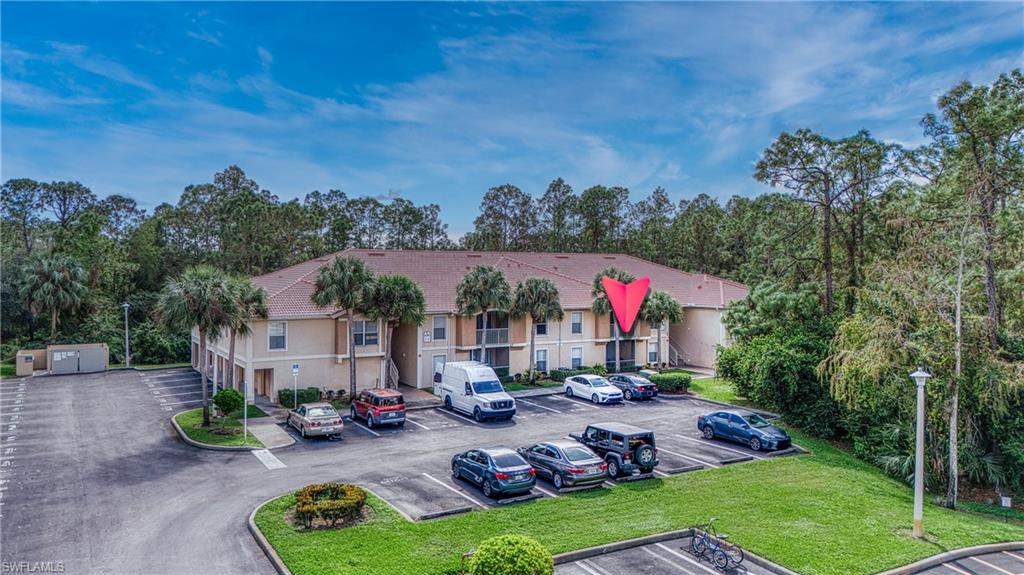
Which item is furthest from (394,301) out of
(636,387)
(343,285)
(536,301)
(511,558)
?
(511,558)

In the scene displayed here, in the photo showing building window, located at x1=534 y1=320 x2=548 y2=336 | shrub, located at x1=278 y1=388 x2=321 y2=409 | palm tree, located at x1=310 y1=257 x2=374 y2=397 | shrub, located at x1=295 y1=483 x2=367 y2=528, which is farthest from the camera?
building window, located at x1=534 y1=320 x2=548 y2=336

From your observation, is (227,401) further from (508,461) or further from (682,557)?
(682,557)

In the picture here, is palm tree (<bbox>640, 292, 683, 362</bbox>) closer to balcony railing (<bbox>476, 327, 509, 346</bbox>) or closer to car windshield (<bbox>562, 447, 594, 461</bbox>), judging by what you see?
balcony railing (<bbox>476, 327, 509, 346</bbox>)

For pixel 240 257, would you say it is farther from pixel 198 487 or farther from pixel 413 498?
pixel 413 498

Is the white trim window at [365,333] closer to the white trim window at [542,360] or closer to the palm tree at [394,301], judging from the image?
the palm tree at [394,301]

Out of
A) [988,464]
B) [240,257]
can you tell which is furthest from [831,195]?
[240,257]

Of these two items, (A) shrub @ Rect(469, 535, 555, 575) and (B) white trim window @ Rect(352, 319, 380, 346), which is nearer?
(A) shrub @ Rect(469, 535, 555, 575)

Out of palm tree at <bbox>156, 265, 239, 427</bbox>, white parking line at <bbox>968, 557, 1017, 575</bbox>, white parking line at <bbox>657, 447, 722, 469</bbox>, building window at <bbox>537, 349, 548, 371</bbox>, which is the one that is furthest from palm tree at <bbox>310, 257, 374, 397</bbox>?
white parking line at <bbox>968, 557, 1017, 575</bbox>
